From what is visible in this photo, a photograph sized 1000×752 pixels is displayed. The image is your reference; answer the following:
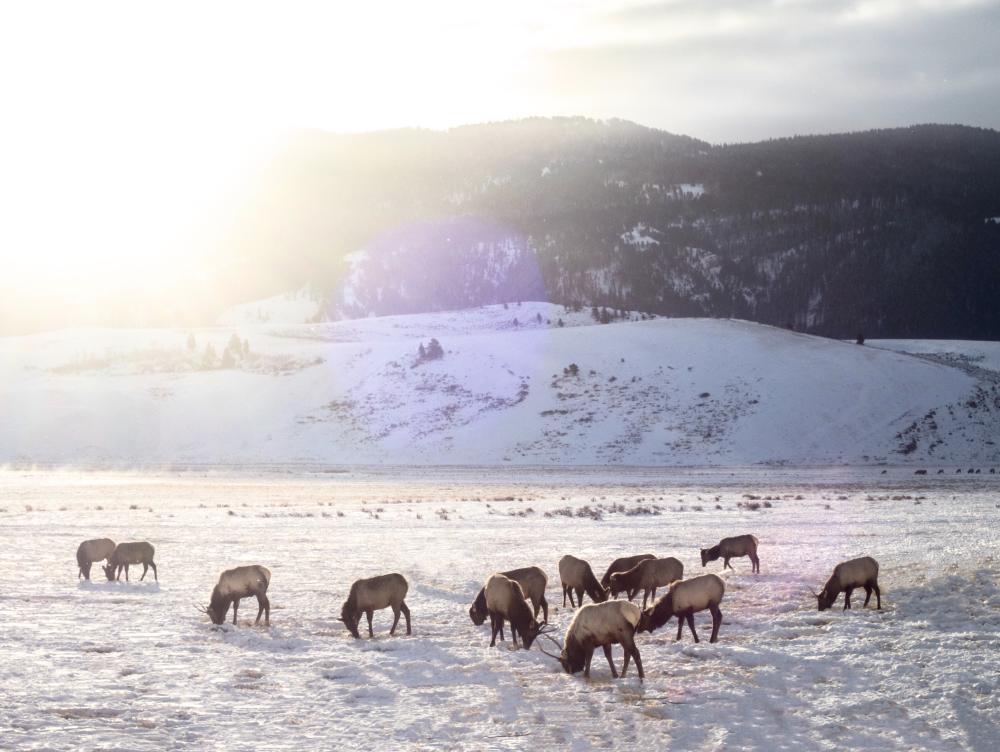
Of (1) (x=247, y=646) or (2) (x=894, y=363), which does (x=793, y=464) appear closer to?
(2) (x=894, y=363)

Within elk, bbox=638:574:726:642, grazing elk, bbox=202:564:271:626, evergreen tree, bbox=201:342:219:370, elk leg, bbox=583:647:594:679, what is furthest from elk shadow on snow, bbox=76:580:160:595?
evergreen tree, bbox=201:342:219:370

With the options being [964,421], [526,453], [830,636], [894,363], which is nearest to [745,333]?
[894,363]

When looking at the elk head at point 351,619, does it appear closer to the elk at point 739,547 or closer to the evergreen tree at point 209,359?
the elk at point 739,547

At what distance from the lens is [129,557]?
1888 centimetres

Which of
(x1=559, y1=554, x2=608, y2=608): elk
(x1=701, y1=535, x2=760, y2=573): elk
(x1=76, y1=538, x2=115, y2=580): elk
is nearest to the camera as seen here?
(x1=559, y1=554, x2=608, y2=608): elk

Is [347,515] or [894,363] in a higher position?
[894,363]

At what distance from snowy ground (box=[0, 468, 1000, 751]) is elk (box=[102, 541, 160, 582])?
24.1 inches

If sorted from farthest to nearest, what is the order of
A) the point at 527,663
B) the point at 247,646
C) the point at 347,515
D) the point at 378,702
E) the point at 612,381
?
the point at 612,381 < the point at 347,515 < the point at 247,646 < the point at 527,663 < the point at 378,702

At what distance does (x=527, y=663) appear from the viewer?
12258 mm

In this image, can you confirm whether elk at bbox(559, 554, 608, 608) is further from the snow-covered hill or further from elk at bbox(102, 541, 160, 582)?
the snow-covered hill

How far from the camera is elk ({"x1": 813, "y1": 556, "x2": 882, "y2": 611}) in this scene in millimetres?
14891

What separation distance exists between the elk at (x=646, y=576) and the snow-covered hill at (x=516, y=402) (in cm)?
5691

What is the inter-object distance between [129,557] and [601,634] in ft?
38.2

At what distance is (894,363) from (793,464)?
2524 cm
